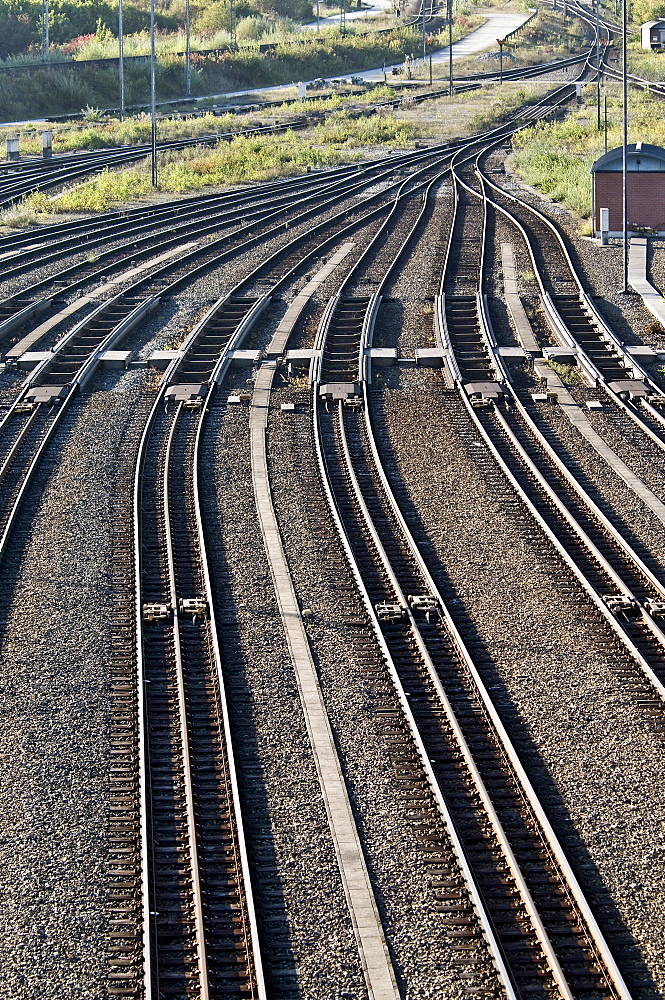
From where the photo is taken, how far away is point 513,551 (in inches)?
563

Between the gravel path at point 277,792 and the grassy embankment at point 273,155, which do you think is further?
the grassy embankment at point 273,155

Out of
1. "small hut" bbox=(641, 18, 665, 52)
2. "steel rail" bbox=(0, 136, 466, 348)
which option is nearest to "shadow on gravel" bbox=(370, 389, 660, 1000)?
"steel rail" bbox=(0, 136, 466, 348)

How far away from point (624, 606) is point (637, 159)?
67.8ft

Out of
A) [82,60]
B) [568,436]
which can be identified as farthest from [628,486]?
[82,60]

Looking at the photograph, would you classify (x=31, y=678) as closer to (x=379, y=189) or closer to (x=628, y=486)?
(x=628, y=486)

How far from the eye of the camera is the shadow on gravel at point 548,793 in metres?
8.16

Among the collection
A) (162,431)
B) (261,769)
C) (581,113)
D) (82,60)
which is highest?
(82,60)

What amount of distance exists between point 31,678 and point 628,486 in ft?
26.2

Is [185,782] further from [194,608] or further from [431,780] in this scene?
[194,608]

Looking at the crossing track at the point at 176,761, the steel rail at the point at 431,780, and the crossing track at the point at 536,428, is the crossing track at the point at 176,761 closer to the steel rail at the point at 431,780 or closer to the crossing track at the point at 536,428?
the steel rail at the point at 431,780

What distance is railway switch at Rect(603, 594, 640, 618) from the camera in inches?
496

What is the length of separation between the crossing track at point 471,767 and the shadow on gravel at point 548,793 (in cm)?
14

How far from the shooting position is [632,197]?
105 feet

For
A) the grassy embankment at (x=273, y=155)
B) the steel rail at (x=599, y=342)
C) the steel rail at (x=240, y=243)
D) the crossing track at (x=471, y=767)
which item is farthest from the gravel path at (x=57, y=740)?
the grassy embankment at (x=273, y=155)
